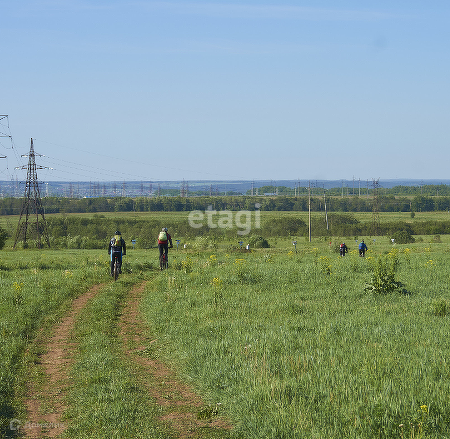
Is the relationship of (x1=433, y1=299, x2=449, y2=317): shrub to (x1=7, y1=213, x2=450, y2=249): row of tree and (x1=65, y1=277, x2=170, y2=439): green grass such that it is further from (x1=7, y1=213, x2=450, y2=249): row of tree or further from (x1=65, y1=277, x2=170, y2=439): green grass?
(x1=7, y1=213, x2=450, y2=249): row of tree

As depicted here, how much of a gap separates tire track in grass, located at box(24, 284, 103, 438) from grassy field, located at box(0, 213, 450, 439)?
0.19 meters

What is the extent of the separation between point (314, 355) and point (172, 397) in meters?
2.54

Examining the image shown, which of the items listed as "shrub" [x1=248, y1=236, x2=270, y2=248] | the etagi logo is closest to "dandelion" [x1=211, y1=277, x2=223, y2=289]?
"shrub" [x1=248, y1=236, x2=270, y2=248]

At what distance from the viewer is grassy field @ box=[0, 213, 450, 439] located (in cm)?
641

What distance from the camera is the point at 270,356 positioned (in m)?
8.69

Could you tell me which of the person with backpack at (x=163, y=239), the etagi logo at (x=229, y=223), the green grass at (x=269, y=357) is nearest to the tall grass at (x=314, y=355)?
the green grass at (x=269, y=357)

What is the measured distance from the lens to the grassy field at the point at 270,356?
6.41m

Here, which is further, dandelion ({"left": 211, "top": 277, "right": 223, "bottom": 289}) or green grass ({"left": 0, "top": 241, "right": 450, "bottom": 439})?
dandelion ({"left": 211, "top": 277, "right": 223, "bottom": 289})

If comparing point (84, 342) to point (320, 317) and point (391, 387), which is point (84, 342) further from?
point (391, 387)

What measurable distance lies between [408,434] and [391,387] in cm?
112

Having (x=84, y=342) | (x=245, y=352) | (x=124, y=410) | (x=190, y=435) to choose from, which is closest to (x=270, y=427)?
(x=190, y=435)

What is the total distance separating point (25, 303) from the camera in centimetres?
1404

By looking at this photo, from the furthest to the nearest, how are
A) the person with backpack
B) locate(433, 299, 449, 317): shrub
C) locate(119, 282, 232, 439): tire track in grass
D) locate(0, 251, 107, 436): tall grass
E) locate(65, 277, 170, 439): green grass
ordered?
A: the person with backpack, locate(433, 299, 449, 317): shrub, locate(0, 251, 107, 436): tall grass, locate(119, 282, 232, 439): tire track in grass, locate(65, 277, 170, 439): green grass

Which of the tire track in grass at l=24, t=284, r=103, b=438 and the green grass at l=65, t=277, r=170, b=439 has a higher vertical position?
the green grass at l=65, t=277, r=170, b=439
